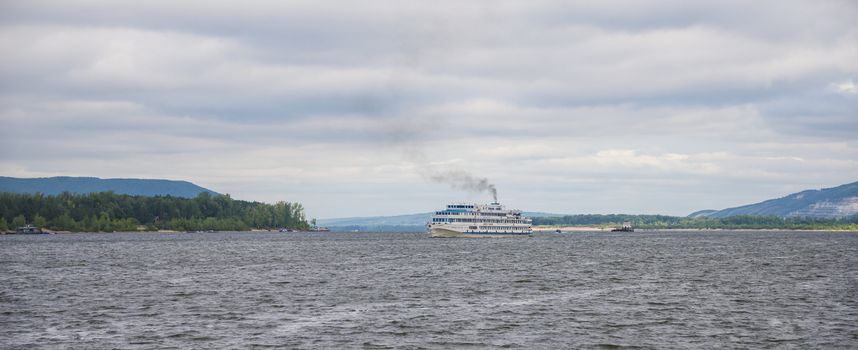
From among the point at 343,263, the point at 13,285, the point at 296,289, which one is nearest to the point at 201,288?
the point at 296,289

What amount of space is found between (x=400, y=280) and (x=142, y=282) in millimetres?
31264

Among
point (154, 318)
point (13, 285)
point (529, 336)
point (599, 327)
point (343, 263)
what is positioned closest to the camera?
point (529, 336)

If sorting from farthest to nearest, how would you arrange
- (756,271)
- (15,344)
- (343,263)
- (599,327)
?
(343,263) → (756,271) → (599,327) → (15,344)

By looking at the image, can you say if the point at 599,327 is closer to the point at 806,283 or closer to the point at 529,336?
the point at 529,336

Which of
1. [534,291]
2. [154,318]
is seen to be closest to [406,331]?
[154,318]

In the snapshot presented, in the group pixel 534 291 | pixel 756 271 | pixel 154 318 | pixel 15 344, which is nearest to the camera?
pixel 15 344

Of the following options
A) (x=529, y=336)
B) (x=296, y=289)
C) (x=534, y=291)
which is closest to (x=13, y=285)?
(x=296, y=289)

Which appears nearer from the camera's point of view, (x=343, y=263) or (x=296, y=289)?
(x=296, y=289)

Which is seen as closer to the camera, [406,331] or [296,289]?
[406,331]

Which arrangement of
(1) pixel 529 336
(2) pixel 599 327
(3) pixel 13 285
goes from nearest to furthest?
(1) pixel 529 336
(2) pixel 599 327
(3) pixel 13 285

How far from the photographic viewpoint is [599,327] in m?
65.7

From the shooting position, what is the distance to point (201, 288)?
97.4 metres

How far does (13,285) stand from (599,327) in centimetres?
7163

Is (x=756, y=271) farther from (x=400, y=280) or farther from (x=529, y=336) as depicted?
(x=529, y=336)
